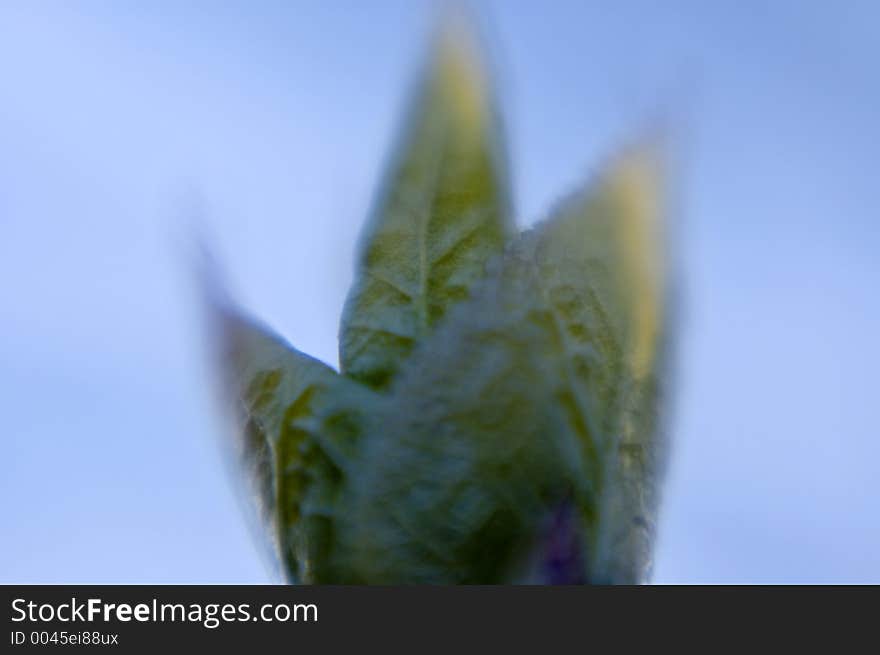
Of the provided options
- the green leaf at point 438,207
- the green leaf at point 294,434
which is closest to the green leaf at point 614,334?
the green leaf at point 438,207

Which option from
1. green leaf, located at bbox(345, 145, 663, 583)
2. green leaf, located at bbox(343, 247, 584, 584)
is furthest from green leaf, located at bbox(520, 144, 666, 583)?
green leaf, located at bbox(343, 247, 584, 584)

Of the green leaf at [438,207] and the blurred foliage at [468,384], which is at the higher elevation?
the green leaf at [438,207]

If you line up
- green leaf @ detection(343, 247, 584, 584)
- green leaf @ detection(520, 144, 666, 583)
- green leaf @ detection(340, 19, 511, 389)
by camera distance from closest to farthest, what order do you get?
green leaf @ detection(343, 247, 584, 584) → green leaf @ detection(520, 144, 666, 583) → green leaf @ detection(340, 19, 511, 389)

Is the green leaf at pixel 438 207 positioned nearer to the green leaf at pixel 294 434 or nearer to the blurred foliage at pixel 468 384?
the blurred foliage at pixel 468 384

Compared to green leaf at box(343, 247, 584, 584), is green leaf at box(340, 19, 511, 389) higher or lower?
higher

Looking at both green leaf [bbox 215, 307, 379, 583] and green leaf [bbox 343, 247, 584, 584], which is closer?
green leaf [bbox 343, 247, 584, 584]

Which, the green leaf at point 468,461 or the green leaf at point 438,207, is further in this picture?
the green leaf at point 438,207

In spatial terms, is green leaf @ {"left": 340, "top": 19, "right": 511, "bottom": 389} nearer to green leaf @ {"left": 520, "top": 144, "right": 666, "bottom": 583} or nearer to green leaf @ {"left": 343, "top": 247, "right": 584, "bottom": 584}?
green leaf @ {"left": 520, "top": 144, "right": 666, "bottom": 583}

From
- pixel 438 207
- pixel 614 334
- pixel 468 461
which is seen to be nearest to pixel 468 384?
pixel 468 461

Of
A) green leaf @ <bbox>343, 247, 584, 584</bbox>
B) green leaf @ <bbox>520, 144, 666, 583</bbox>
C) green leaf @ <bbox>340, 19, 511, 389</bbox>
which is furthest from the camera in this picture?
green leaf @ <bbox>340, 19, 511, 389</bbox>

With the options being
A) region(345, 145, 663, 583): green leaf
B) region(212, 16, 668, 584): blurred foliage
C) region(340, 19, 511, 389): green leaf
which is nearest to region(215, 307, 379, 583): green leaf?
region(212, 16, 668, 584): blurred foliage
